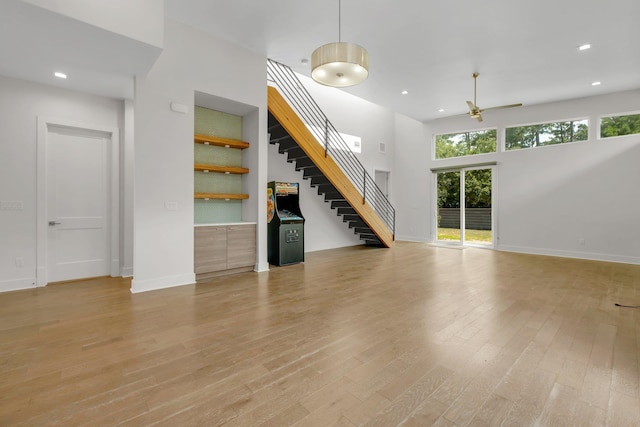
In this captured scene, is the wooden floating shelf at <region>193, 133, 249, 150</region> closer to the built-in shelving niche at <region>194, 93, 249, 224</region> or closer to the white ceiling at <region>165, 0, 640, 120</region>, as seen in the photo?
the built-in shelving niche at <region>194, 93, 249, 224</region>

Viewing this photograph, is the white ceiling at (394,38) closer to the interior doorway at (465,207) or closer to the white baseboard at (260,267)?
the interior doorway at (465,207)

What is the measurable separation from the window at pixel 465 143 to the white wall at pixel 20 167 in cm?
918

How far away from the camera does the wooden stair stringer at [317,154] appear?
18.0 ft

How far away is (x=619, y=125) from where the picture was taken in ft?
21.5

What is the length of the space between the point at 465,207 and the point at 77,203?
910 centimetres

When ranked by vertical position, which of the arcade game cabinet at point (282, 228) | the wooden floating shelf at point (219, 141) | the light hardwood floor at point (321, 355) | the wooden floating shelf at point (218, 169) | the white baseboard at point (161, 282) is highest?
the wooden floating shelf at point (219, 141)

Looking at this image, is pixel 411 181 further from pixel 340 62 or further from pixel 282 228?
pixel 340 62

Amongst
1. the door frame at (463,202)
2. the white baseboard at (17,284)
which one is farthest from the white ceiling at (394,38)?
the white baseboard at (17,284)

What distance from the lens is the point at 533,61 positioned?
5.25m

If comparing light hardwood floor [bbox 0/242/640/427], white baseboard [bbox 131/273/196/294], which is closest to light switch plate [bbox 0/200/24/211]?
light hardwood floor [bbox 0/242/640/427]

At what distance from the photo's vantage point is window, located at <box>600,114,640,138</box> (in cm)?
639

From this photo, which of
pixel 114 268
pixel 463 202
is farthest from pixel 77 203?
pixel 463 202

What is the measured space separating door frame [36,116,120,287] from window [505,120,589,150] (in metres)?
9.22

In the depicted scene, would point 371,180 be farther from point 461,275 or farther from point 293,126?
point 461,275
